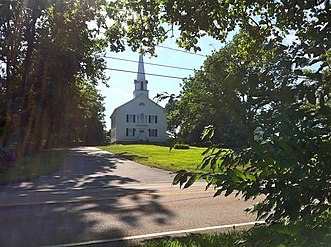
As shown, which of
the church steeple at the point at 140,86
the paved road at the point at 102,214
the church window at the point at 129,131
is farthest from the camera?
the church steeple at the point at 140,86

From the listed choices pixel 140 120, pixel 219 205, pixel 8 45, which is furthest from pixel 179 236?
pixel 140 120

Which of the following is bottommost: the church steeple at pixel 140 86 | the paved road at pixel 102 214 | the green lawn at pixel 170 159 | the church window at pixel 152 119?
the paved road at pixel 102 214

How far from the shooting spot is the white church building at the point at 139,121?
6047cm

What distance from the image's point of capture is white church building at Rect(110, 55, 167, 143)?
60.5 meters

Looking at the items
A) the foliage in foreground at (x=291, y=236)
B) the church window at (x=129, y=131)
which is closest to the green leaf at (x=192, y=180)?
the foliage in foreground at (x=291, y=236)

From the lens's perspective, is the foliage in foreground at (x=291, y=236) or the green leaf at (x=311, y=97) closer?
the foliage in foreground at (x=291, y=236)

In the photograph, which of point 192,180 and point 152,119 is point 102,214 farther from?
point 152,119

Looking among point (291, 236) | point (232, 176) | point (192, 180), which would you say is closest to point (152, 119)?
point (192, 180)

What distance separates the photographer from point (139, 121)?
201 feet

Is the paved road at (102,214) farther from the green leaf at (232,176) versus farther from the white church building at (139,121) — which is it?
the white church building at (139,121)

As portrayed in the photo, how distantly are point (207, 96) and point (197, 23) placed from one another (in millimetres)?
2510

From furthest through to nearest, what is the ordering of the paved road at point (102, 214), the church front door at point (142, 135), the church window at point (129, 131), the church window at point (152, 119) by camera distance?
the church window at point (152, 119)
the church front door at point (142, 135)
the church window at point (129, 131)
the paved road at point (102, 214)

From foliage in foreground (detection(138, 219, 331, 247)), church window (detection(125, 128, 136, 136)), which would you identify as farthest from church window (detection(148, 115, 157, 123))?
foliage in foreground (detection(138, 219, 331, 247))

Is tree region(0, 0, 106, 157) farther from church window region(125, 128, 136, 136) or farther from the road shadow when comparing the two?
church window region(125, 128, 136, 136)
